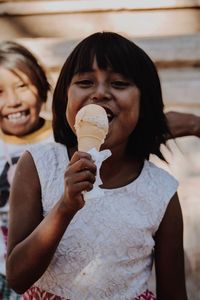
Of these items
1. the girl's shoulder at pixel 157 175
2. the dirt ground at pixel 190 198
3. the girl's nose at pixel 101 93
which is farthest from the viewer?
the dirt ground at pixel 190 198

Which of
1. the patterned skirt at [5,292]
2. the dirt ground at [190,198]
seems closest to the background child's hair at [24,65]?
the dirt ground at [190,198]

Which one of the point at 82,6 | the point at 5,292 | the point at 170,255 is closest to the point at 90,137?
the point at 170,255

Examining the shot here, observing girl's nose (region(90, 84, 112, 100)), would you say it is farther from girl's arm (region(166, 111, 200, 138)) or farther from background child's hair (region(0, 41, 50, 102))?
background child's hair (region(0, 41, 50, 102))

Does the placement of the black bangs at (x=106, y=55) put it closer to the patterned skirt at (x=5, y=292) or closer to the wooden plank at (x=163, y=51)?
the patterned skirt at (x=5, y=292)

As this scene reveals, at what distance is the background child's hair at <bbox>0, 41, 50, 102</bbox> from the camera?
4.15 meters

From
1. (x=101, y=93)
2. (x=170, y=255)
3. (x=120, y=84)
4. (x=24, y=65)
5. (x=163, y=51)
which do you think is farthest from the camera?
(x=163, y=51)

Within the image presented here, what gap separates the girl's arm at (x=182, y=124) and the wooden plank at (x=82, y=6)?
2.04 metres

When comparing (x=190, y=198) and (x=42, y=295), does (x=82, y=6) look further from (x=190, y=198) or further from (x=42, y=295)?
(x=42, y=295)

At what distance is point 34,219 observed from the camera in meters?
2.41

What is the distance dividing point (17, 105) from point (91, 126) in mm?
1841

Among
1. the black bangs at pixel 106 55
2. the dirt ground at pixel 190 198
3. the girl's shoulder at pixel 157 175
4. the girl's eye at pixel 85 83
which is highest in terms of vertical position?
the black bangs at pixel 106 55

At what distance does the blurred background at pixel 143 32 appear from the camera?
501 centimetres

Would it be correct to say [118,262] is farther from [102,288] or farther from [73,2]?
[73,2]

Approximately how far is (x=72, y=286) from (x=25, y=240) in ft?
0.76
